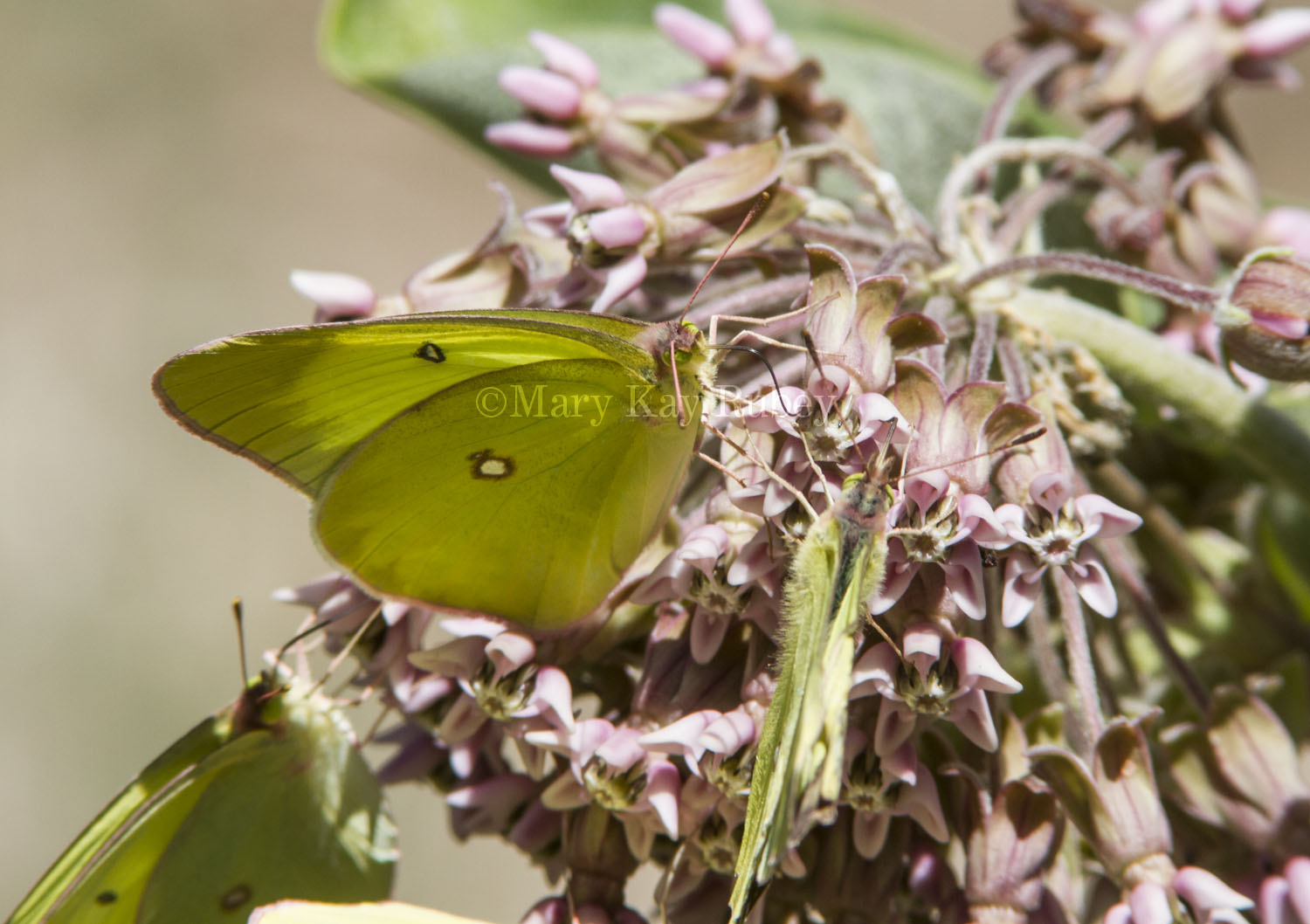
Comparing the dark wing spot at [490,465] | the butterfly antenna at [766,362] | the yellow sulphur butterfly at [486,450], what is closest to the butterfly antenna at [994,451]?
the butterfly antenna at [766,362]

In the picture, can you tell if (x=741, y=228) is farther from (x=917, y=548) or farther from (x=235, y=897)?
(x=235, y=897)

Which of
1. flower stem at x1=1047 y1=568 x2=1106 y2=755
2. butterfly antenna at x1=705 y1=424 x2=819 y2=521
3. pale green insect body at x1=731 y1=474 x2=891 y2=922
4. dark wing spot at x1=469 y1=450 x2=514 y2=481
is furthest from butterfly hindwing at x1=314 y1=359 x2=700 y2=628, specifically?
flower stem at x1=1047 y1=568 x2=1106 y2=755

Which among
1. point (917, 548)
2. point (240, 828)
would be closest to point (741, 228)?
point (917, 548)

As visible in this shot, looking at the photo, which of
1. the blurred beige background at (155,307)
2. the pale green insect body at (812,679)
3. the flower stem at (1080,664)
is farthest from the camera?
the blurred beige background at (155,307)

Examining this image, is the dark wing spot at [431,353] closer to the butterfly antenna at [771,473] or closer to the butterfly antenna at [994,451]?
the butterfly antenna at [771,473]

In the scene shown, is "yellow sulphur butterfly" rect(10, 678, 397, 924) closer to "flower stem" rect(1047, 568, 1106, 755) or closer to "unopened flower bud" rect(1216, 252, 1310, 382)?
"flower stem" rect(1047, 568, 1106, 755)
